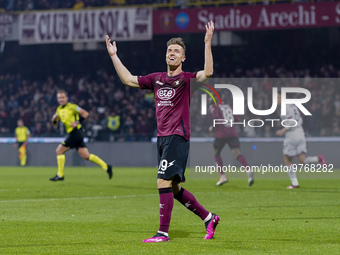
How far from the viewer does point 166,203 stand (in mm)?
7715

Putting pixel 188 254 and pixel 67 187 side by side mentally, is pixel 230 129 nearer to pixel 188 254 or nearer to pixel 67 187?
pixel 67 187

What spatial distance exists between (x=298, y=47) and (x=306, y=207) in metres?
25.0

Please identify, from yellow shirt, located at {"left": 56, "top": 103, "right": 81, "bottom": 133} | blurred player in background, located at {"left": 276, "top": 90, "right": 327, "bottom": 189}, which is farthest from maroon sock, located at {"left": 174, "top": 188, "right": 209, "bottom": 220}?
yellow shirt, located at {"left": 56, "top": 103, "right": 81, "bottom": 133}

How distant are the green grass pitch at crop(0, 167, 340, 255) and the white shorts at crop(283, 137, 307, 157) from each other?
0.98 meters

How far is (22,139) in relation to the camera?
3108cm

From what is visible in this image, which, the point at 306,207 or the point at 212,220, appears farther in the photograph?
the point at 306,207

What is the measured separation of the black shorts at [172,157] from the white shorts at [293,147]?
31.0ft

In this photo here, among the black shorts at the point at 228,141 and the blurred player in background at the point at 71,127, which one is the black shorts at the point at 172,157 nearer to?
the black shorts at the point at 228,141

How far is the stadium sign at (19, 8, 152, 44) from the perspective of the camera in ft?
110

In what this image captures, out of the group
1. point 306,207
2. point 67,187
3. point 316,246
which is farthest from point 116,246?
point 67,187

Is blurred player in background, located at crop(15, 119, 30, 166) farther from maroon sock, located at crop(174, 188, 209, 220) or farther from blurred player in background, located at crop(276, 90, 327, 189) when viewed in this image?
maroon sock, located at crop(174, 188, 209, 220)

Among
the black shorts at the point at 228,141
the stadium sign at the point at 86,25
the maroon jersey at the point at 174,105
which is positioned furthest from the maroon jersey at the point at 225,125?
the stadium sign at the point at 86,25

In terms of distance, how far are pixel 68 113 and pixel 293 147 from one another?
5595 mm

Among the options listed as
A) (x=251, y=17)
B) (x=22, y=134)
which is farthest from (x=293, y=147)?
(x=22, y=134)
